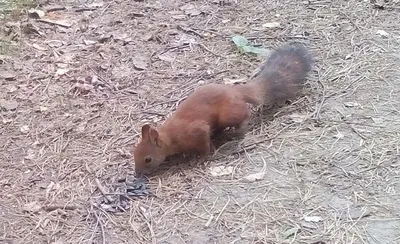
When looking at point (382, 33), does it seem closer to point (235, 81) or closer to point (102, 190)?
point (235, 81)

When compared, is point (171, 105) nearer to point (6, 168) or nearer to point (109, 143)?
point (109, 143)

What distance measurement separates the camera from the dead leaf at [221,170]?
9.75ft

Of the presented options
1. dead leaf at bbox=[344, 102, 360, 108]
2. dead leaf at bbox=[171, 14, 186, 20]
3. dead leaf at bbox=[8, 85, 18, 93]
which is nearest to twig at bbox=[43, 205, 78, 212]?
dead leaf at bbox=[8, 85, 18, 93]

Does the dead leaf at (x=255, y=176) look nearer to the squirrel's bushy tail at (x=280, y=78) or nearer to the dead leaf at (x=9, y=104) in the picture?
the squirrel's bushy tail at (x=280, y=78)

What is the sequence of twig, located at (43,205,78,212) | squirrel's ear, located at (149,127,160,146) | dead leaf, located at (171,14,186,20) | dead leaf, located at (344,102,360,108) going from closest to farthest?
1. twig, located at (43,205,78,212)
2. squirrel's ear, located at (149,127,160,146)
3. dead leaf, located at (344,102,360,108)
4. dead leaf, located at (171,14,186,20)

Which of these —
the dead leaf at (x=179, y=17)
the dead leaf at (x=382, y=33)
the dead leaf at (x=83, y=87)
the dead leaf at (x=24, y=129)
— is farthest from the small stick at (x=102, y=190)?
the dead leaf at (x=382, y=33)

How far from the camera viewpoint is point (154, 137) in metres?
2.93

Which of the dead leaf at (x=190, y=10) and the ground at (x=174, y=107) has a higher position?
the ground at (x=174, y=107)

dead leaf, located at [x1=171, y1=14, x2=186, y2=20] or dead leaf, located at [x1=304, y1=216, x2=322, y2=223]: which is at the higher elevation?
dead leaf, located at [x1=304, y1=216, x2=322, y2=223]

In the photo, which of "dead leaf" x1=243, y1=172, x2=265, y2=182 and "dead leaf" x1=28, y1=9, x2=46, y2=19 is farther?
"dead leaf" x1=28, y1=9, x2=46, y2=19

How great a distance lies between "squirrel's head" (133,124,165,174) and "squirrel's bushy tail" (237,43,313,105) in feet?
1.75

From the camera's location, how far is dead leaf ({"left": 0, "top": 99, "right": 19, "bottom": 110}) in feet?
11.6

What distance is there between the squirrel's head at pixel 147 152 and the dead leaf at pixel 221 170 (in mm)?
260

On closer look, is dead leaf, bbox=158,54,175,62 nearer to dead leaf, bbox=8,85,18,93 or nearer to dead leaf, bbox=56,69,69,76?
dead leaf, bbox=56,69,69,76
